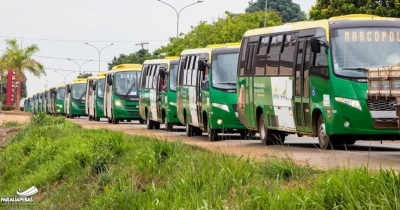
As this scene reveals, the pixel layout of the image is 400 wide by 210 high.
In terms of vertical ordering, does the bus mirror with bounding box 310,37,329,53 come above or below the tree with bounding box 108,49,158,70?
below

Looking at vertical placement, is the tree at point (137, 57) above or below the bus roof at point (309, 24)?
above

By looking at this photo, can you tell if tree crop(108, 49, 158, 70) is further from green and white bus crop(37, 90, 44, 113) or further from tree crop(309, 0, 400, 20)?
tree crop(309, 0, 400, 20)

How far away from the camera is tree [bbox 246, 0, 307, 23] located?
122m

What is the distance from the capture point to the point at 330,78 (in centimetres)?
1959

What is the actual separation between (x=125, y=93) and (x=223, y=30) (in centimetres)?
3150

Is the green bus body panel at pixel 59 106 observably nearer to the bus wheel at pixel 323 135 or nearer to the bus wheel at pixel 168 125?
the bus wheel at pixel 168 125

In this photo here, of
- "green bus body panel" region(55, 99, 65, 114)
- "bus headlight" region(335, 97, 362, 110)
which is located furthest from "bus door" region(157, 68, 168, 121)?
"green bus body panel" region(55, 99, 65, 114)

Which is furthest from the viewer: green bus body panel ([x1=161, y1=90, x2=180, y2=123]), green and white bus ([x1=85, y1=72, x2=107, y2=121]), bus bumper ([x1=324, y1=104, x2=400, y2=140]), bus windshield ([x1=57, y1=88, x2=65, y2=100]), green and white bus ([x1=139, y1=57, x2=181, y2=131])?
bus windshield ([x1=57, y1=88, x2=65, y2=100])

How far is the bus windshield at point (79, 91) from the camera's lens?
67125 mm

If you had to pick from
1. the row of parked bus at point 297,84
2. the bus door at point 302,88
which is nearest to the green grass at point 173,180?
the row of parked bus at point 297,84

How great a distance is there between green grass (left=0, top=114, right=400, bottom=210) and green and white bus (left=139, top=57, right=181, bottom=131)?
38.7 ft

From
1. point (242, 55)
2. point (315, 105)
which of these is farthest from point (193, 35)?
point (315, 105)

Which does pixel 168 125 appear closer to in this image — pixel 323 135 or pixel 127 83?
pixel 127 83

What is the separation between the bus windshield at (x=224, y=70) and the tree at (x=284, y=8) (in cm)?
9520
